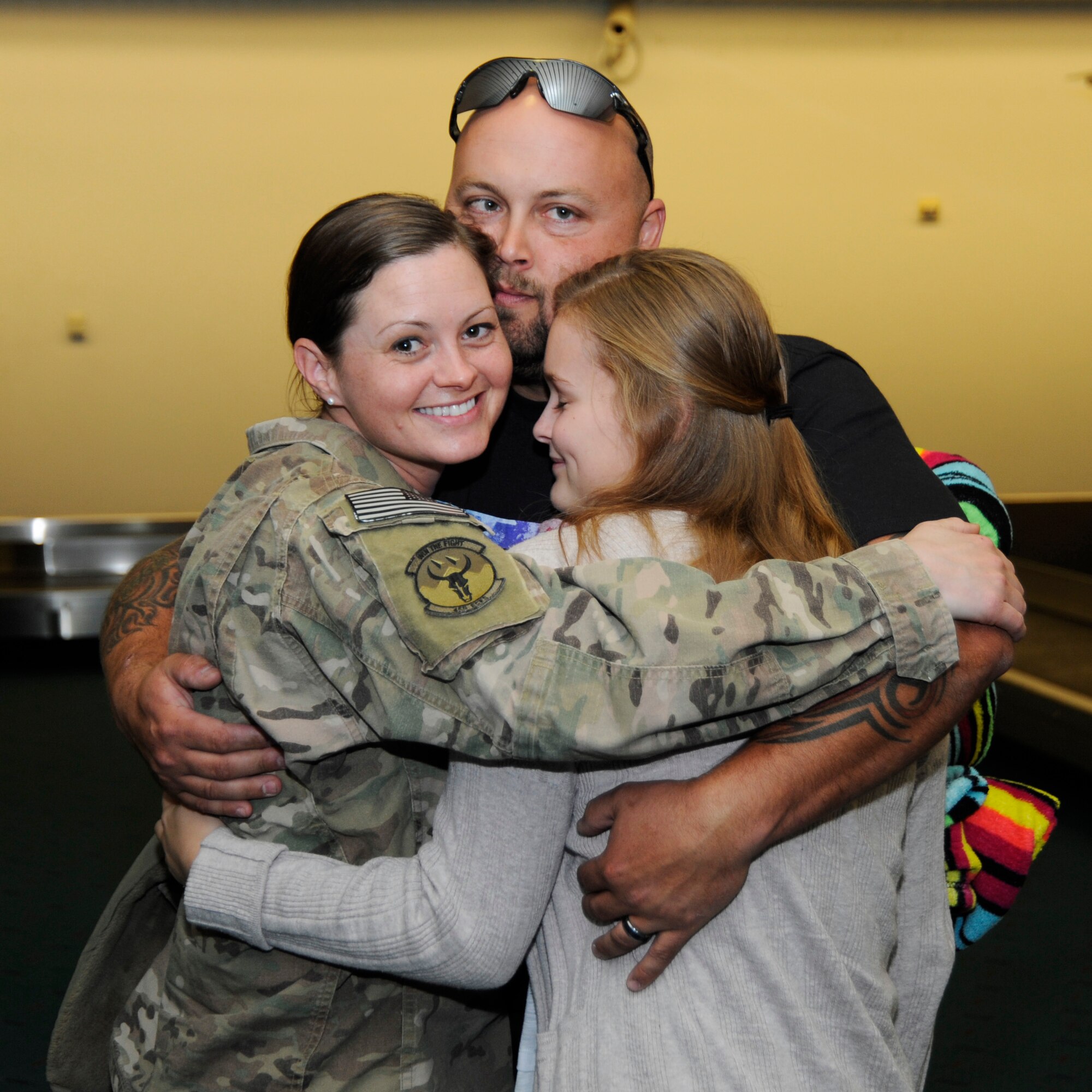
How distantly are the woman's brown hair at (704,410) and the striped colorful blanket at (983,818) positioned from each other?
1.58 ft

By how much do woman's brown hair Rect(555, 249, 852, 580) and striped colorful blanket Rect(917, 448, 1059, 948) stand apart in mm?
481

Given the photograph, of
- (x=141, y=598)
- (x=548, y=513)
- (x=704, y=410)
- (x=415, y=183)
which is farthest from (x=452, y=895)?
(x=415, y=183)

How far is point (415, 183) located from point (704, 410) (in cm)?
519

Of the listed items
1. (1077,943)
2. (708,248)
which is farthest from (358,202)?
(708,248)

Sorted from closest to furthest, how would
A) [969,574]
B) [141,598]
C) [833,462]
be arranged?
[969,574], [833,462], [141,598]

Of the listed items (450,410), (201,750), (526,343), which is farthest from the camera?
(526,343)

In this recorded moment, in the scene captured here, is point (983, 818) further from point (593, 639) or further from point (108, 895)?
point (108, 895)

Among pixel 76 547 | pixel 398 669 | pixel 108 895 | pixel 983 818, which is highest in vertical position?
pixel 398 669

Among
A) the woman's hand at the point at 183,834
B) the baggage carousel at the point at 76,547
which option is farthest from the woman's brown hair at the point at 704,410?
the baggage carousel at the point at 76,547

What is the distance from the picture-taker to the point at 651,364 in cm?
127

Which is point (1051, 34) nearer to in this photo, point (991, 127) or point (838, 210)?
point (991, 127)

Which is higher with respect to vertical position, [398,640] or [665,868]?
[398,640]

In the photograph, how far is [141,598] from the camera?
1811 millimetres

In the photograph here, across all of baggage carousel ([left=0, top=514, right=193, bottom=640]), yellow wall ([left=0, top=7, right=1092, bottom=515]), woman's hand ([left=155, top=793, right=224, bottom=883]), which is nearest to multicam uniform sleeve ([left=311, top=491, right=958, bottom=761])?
woman's hand ([left=155, top=793, right=224, bottom=883])
